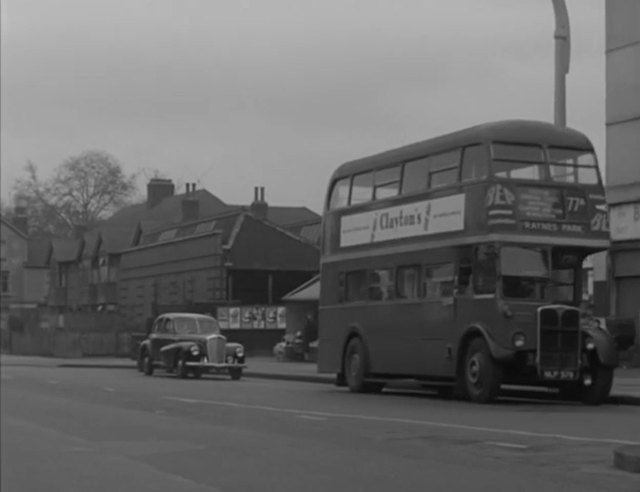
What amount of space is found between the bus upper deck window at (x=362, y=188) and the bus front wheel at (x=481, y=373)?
4.48 metres

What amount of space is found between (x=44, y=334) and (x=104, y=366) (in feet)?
77.9

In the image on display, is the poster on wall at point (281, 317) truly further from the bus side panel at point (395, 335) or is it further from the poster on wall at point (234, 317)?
the bus side panel at point (395, 335)

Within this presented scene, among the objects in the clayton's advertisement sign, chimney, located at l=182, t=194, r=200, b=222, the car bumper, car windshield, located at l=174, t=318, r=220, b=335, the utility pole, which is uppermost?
chimney, located at l=182, t=194, r=200, b=222

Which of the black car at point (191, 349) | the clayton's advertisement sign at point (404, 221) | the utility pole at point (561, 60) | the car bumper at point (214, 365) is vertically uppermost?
the utility pole at point (561, 60)

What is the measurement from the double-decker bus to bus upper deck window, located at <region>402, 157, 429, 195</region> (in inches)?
1.1

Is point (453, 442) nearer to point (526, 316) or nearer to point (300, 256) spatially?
point (526, 316)

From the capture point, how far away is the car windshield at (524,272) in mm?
22828

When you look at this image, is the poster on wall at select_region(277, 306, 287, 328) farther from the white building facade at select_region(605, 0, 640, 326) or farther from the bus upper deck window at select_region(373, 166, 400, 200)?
the bus upper deck window at select_region(373, 166, 400, 200)

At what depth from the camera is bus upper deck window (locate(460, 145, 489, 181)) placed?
2309 cm

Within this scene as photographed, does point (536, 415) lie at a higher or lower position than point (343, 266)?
lower

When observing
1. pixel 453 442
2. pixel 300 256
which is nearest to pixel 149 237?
pixel 300 256

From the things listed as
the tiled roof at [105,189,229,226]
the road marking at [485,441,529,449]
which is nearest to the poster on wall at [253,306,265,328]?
the tiled roof at [105,189,229,226]

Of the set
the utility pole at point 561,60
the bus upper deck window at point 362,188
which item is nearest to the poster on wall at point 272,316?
the bus upper deck window at point 362,188

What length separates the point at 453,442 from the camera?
15.8 metres
